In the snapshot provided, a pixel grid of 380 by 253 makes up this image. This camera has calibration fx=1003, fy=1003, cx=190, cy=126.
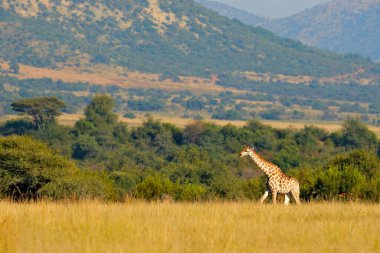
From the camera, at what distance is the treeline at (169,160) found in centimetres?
3044

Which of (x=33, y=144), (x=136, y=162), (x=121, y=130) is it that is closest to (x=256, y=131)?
(x=121, y=130)

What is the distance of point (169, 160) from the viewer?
94.8 meters

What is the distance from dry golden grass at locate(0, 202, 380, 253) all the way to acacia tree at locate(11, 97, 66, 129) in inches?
4096

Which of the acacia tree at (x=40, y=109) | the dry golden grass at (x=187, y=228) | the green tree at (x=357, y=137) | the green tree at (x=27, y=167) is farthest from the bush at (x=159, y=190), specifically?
the acacia tree at (x=40, y=109)

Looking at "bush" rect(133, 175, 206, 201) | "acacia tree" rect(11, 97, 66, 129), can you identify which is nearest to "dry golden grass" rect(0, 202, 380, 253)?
"bush" rect(133, 175, 206, 201)

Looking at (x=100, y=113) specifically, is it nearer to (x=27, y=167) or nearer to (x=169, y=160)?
(x=169, y=160)

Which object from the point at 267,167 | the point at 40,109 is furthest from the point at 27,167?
the point at 40,109

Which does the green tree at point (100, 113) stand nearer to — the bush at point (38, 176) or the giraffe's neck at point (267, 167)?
the bush at point (38, 176)

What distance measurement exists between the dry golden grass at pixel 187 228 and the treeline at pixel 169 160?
4099mm

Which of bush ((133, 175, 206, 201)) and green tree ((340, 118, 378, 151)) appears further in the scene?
green tree ((340, 118, 378, 151))

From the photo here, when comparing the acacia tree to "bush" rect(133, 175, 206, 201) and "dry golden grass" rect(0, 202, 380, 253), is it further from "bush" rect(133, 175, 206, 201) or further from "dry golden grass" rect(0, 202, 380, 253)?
"dry golden grass" rect(0, 202, 380, 253)

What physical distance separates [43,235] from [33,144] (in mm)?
22004

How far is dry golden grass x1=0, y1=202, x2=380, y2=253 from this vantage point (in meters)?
14.3

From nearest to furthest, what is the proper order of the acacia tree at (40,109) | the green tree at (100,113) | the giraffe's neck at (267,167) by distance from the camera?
the giraffe's neck at (267,167)
the acacia tree at (40,109)
the green tree at (100,113)
